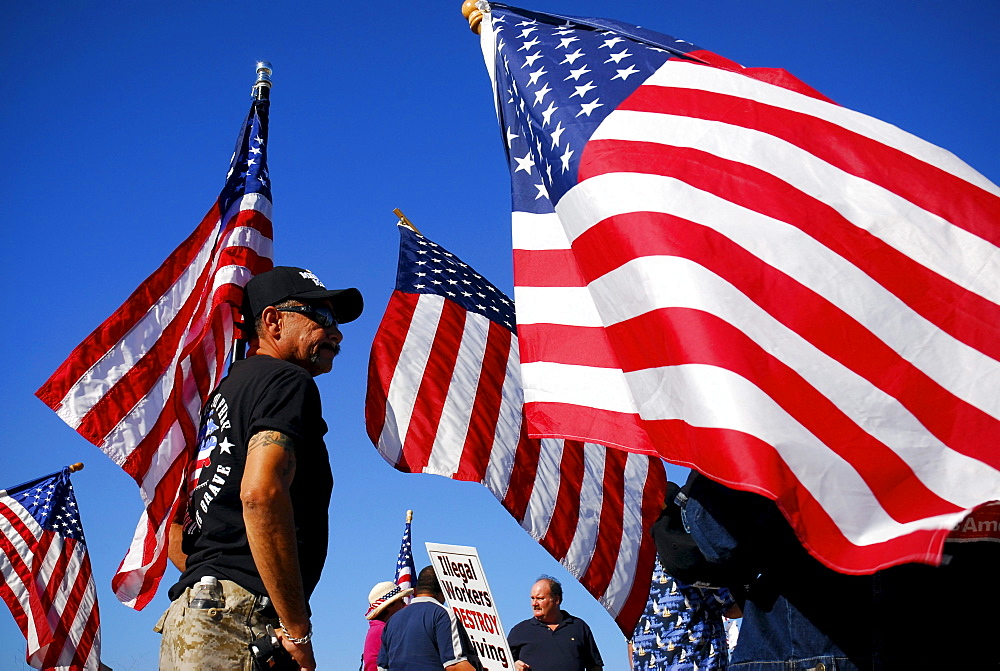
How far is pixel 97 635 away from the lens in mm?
9672

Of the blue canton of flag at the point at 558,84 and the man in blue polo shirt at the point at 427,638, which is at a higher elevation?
the blue canton of flag at the point at 558,84

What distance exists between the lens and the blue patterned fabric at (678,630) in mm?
6289

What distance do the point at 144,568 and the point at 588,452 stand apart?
3017 mm

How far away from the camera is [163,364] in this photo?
6.40 m

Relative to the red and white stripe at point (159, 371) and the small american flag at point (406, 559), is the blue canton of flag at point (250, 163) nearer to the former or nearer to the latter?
the red and white stripe at point (159, 371)

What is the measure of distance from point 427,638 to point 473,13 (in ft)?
15.7

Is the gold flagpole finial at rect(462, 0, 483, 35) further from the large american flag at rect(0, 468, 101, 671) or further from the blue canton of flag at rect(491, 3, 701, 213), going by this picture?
the large american flag at rect(0, 468, 101, 671)

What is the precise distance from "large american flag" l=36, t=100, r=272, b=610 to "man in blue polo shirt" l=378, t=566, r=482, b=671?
Result: 221cm

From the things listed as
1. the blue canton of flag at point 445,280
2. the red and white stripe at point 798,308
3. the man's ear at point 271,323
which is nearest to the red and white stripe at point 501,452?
the blue canton of flag at point 445,280

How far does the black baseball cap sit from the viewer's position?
3609 mm

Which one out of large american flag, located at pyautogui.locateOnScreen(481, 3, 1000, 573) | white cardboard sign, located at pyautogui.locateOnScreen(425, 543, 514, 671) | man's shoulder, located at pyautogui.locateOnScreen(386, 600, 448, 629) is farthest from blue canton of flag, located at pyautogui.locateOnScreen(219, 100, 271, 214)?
man's shoulder, located at pyautogui.locateOnScreen(386, 600, 448, 629)

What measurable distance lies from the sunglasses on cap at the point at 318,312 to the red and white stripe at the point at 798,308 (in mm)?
952

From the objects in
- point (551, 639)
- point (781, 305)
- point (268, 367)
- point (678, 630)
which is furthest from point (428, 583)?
point (781, 305)

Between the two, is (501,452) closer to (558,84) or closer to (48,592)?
(558,84)
